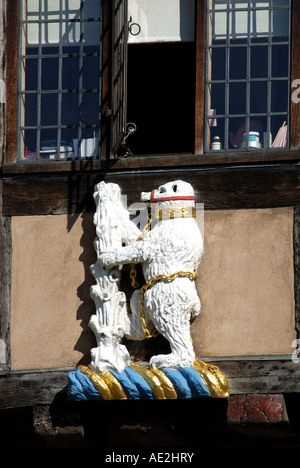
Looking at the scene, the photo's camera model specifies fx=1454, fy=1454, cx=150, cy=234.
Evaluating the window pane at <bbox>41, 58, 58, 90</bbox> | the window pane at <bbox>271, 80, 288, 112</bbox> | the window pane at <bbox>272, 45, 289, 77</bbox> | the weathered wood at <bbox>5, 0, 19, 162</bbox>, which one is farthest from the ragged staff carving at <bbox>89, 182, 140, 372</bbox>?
the window pane at <bbox>272, 45, 289, 77</bbox>

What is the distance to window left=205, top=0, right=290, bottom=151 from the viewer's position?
12820 mm

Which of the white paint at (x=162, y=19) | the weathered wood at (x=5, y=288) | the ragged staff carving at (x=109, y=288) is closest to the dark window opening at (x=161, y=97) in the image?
the white paint at (x=162, y=19)

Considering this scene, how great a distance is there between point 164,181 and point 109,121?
0.79m

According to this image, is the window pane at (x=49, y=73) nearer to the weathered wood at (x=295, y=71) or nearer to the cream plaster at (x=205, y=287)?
the cream plaster at (x=205, y=287)

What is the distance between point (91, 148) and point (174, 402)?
7.96 ft

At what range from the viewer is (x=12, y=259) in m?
12.7

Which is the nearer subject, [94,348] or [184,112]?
[94,348]

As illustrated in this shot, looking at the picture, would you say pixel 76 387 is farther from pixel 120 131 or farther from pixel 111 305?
pixel 120 131

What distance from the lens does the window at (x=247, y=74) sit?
42.1 ft

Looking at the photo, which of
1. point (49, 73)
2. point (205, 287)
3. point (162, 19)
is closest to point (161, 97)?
point (162, 19)

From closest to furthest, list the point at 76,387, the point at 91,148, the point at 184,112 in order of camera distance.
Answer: the point at 76,387, the point at 91,148, the point at 184,112

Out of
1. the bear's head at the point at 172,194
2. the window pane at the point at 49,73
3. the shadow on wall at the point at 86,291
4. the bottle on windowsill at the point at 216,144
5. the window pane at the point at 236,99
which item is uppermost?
the window pane at the point at 49,73
